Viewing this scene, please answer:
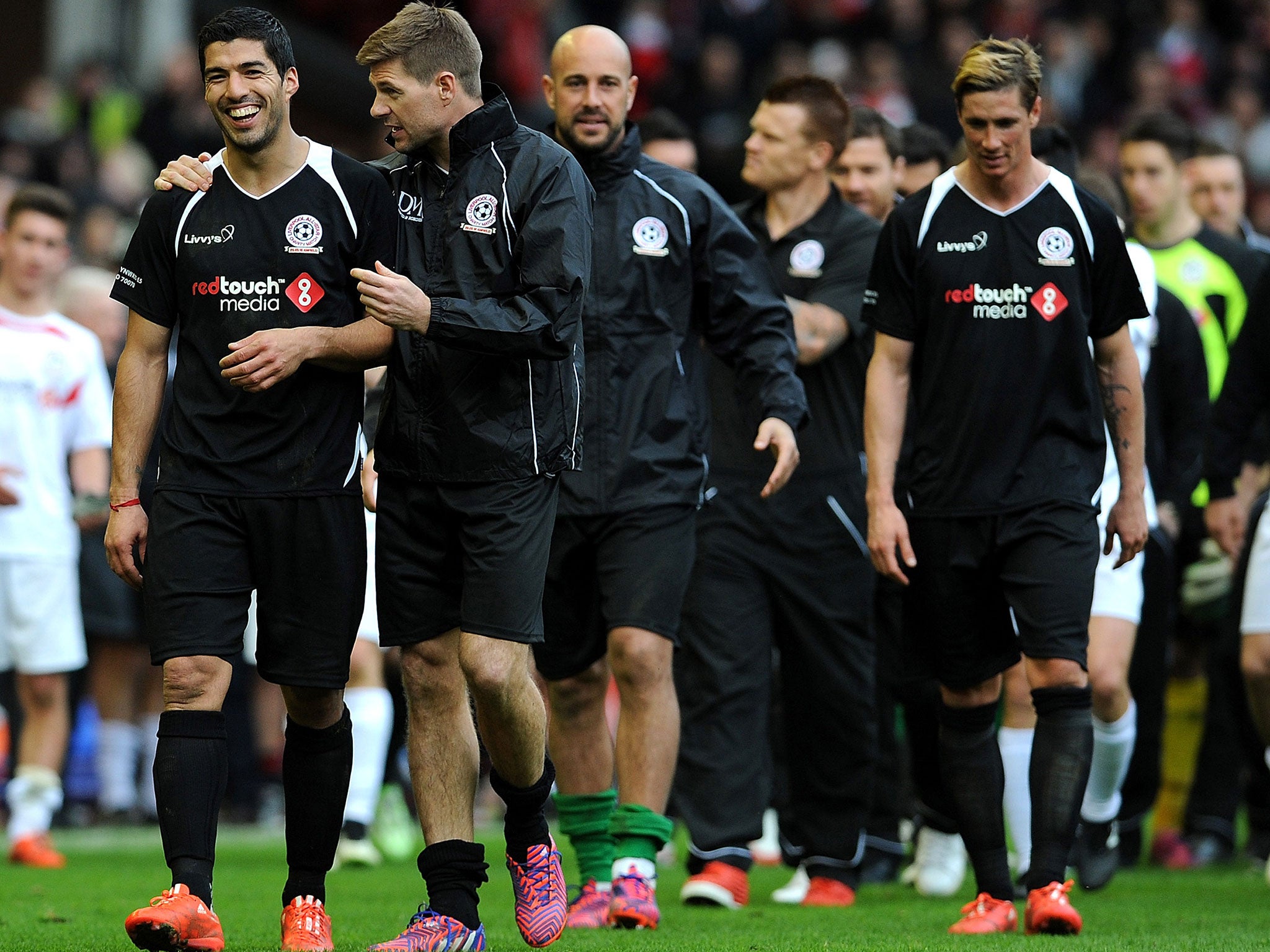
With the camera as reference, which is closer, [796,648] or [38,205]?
[796,648]

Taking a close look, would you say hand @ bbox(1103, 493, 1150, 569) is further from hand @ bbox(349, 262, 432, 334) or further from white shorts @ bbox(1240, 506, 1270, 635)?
hand @ bbox(349, 262, 432, 334)

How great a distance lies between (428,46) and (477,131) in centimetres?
26

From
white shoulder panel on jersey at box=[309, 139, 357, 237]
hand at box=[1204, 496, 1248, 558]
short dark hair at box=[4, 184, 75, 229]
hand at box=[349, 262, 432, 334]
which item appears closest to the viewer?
hand at box=[349, 262, 432, 334]

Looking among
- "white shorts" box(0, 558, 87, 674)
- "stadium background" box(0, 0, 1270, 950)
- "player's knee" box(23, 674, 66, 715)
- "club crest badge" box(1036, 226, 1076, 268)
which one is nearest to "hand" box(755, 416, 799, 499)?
"club crest badge" box(1036, 226, 1076, 268)

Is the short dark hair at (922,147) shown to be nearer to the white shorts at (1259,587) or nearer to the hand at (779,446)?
the white shorts at (1259,587)

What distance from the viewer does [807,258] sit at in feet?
25.5

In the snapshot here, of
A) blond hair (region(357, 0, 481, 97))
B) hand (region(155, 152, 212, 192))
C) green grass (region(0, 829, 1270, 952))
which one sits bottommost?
green grass (region(0, 829, 1270, 952))

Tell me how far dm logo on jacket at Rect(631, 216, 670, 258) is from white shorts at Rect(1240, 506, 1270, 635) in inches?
95.1

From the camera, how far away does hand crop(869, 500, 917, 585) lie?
6.23 meters

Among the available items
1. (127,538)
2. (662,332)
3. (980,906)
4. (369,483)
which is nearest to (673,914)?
(980,906)

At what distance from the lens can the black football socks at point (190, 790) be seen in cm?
512

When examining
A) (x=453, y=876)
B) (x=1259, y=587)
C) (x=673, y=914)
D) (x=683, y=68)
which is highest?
(x=683, y=68)

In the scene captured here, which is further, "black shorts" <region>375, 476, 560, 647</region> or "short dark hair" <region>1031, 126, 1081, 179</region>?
"short dark hair" <region>1031, 126, 1081, 179</region>

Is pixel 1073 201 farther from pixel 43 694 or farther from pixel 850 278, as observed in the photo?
pixel 43 694
